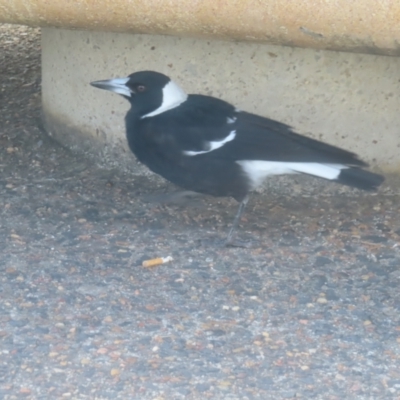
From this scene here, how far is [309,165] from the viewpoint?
101 inches

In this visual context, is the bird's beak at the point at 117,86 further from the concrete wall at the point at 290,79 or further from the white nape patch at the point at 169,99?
the concrete wall at the point at 290,79

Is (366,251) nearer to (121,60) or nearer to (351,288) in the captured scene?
(351,288)

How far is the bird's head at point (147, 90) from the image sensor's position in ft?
8.98

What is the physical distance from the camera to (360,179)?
2543 mm

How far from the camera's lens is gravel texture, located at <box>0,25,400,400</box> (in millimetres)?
1886

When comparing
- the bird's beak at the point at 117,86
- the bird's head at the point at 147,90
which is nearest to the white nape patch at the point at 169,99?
the bird's head at the point at 147,90

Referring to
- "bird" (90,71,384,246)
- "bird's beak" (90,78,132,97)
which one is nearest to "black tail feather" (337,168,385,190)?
"bird" (90,71,384,246)

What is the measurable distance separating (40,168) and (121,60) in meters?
0.57

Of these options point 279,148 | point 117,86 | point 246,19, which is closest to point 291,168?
point 279,148

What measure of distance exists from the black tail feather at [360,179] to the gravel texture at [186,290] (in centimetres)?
21

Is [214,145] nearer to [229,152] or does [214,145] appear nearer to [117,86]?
[229,152]

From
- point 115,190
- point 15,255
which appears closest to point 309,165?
point 115,190

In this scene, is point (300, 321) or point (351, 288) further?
point (351, 288)

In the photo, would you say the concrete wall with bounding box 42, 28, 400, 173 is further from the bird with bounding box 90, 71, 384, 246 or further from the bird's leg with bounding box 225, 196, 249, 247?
the bird's leg with bounding box 225, 196, 249, 247
